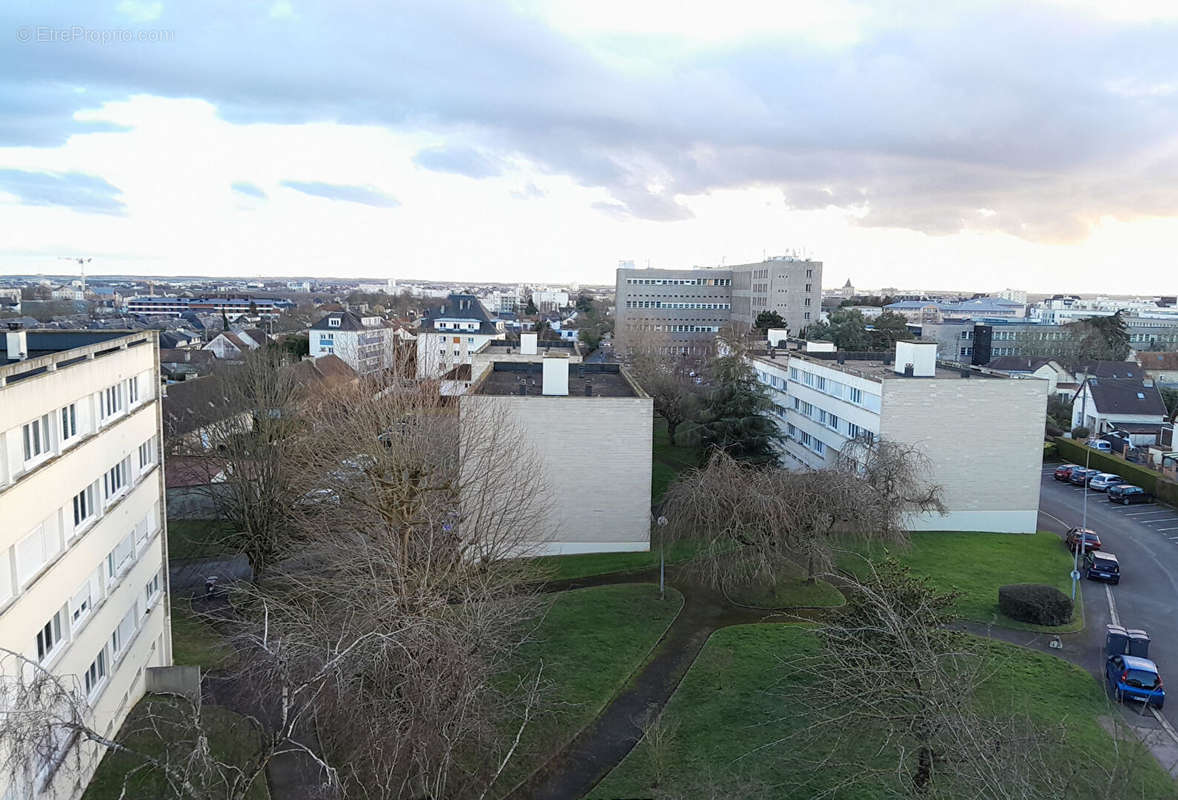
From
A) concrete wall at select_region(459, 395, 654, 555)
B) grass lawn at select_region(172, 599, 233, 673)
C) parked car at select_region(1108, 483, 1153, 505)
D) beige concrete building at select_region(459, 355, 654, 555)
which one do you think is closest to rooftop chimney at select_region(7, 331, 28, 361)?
grass lawn at select_region(172, 599, 233, 673)

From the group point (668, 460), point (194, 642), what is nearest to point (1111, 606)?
point (668, 460)

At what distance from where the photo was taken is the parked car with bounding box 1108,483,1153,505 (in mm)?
39219

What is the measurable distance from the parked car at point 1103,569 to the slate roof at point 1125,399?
32611 mm

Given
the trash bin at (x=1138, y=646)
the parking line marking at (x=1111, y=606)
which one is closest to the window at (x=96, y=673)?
the trash bin at (x=1138, y=646)

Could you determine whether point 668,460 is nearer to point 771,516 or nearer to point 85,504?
point 771,516

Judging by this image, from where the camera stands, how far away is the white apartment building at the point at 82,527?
12266 mm

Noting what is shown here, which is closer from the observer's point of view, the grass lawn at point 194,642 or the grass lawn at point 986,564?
the grass lawn at point 194,642

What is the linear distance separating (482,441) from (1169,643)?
69.7 feet

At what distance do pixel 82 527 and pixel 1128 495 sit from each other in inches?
1744

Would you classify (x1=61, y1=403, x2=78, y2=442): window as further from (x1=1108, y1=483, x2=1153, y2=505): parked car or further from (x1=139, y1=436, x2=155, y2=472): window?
(x1=1108, y1=483, x2=1153, y2=505): parked car

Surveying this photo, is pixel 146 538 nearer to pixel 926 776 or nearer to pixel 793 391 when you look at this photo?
pixel 926 776

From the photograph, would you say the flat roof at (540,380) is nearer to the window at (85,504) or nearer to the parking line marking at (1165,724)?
the window at (85,504)

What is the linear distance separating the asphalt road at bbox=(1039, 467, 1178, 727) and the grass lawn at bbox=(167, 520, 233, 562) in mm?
28831

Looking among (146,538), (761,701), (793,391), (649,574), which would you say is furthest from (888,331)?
(146,538)
